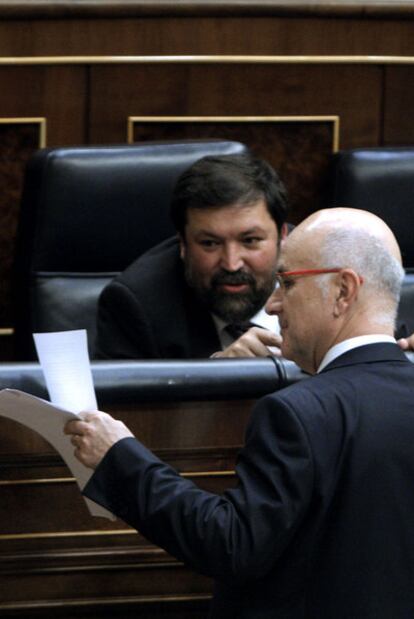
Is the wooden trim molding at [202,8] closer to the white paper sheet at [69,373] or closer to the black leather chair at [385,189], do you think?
the black leather chair at [385,189]

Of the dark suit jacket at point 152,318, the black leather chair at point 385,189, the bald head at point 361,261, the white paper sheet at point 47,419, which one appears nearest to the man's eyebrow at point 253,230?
the dark suit jacket at point 152,318

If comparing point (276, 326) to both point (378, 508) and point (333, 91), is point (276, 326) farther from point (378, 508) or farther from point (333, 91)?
point (378, 508)

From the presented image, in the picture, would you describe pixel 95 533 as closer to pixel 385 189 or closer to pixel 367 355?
pixel 367 355

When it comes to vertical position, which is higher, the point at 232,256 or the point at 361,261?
the point at 361,261

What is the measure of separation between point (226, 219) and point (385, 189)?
1.41 feet

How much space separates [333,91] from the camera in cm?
270

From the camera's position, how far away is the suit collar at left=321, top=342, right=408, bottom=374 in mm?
1263

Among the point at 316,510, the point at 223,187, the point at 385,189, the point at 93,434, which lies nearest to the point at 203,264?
the point at 223,187

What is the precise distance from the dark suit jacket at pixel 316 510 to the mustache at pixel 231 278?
928 mm

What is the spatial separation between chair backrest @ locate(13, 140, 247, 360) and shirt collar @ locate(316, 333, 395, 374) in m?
1.05

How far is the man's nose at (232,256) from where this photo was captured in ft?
7.14

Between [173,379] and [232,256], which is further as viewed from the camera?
[232,256]

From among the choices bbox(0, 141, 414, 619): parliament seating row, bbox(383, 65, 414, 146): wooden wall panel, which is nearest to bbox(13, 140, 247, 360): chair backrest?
bbox(383, 65, 414, 146): wooden wall panel

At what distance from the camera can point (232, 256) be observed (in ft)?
7.15
